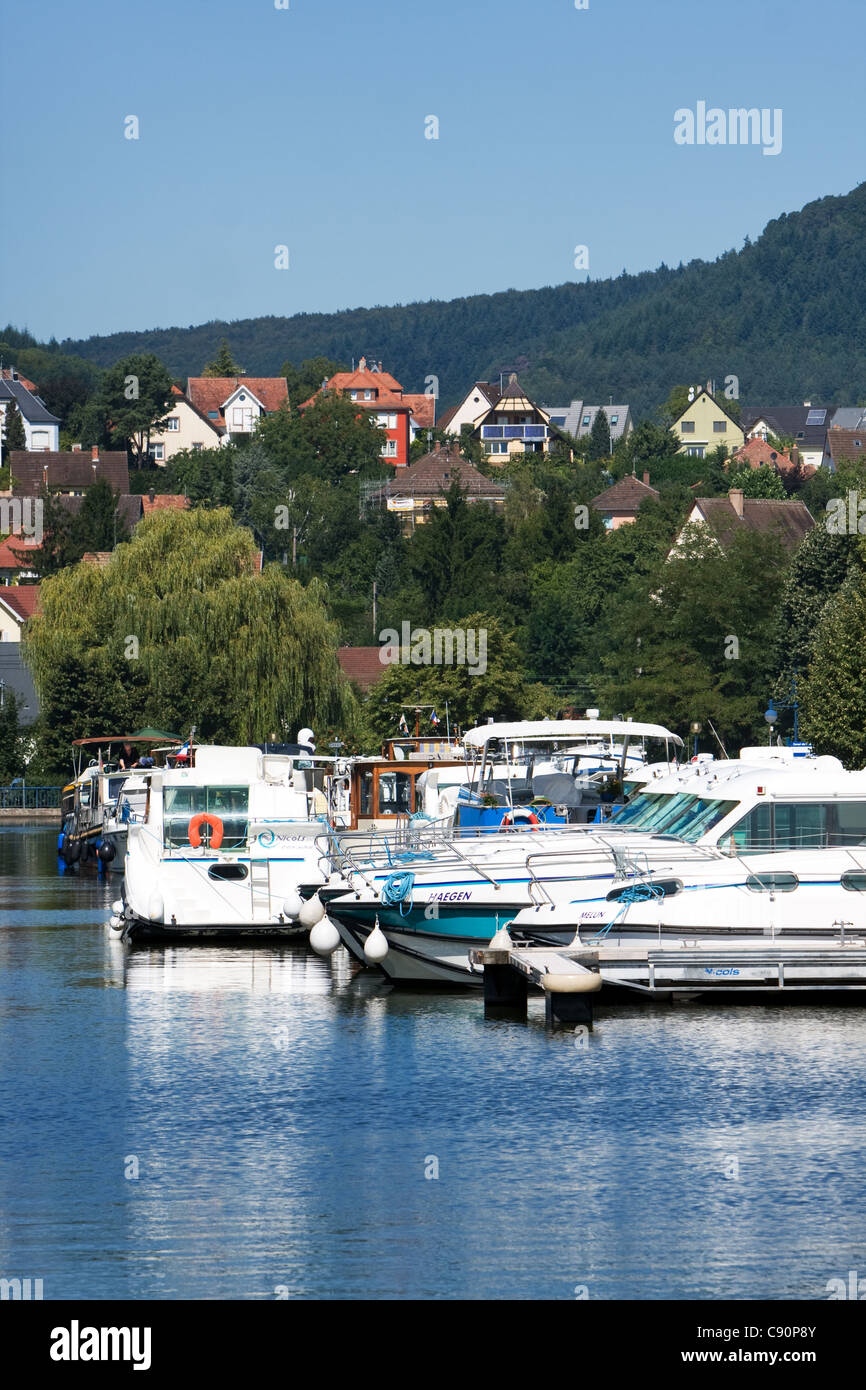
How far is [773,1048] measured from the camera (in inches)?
963

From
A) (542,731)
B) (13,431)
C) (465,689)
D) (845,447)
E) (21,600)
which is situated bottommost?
(465,689)

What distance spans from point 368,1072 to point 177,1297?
27.0 ft

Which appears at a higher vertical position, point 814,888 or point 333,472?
point 333,472

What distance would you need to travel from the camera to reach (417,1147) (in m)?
19.9

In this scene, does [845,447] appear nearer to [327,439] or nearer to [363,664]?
[327,439]

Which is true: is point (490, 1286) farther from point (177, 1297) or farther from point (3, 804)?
point (3, 804)

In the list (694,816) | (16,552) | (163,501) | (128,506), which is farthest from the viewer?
(163,501)

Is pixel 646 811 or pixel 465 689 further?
pixel 465 689

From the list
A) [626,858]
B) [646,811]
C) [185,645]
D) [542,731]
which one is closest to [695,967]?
[626,858]

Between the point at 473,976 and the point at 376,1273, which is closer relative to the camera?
the point at 376,1273

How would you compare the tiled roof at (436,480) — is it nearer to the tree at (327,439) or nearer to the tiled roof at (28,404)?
the tree at (327,439)

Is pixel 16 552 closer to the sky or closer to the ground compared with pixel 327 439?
closer to the ground

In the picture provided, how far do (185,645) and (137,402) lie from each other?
11301 cm

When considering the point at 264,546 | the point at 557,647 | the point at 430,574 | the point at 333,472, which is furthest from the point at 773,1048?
the point at 333,472
